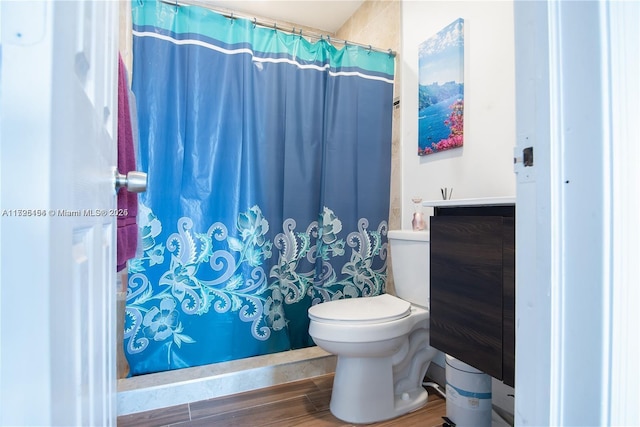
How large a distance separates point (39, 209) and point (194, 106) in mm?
1489

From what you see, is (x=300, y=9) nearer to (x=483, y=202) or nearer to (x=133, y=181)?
(x=483, y=202)

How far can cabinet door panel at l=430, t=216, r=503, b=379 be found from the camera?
2.95 ft

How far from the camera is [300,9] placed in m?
2.19

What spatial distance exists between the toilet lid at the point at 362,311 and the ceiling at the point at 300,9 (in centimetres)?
195

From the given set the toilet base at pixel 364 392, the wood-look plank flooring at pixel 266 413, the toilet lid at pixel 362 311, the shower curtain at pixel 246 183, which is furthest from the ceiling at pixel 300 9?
the wood-look plank flooring at pixel 266 413

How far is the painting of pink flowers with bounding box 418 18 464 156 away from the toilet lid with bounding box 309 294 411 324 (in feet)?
2.65

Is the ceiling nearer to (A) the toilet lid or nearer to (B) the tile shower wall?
(B) the tile shower wall

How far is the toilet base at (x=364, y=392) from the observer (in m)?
1.28

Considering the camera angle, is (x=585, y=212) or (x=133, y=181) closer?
(x=585, y=212)

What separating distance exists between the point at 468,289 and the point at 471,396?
494 mm

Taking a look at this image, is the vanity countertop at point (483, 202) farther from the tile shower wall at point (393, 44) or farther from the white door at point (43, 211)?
the white door at point (43, 211)

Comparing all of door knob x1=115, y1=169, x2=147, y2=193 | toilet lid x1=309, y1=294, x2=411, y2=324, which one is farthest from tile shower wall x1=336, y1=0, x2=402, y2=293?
door knob x1=115, y1=169, x2=147, y2=193

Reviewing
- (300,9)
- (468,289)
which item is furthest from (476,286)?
(300,9)

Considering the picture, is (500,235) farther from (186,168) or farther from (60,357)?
(186,168)
